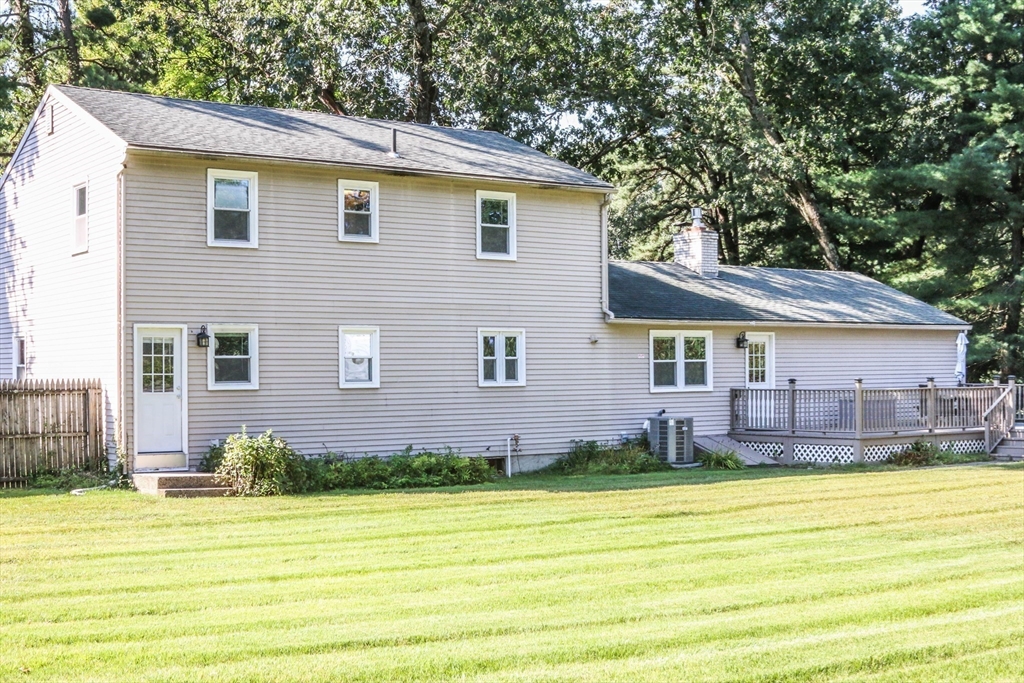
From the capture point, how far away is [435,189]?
1964cm

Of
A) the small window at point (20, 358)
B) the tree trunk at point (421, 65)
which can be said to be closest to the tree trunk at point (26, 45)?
the tree trunk at point (421, 65)

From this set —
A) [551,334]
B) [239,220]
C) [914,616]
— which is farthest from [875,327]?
[914,616]

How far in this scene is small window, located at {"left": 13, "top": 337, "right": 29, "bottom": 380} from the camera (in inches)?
816

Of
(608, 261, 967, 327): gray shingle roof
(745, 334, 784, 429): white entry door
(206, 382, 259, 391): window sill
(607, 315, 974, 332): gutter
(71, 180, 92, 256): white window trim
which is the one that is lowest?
(206, 382, 259, 391): window sill

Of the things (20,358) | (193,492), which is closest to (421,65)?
(20,358)

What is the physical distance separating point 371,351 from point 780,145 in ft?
64.7

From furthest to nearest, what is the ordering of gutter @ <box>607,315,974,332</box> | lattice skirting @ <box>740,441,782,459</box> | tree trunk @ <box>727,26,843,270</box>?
tree trunk @ <box>727,26,843,270</box>
lattice skirting @ <box>740,441,782,459</box>
gutter @ <box>607,315,974,332</box>

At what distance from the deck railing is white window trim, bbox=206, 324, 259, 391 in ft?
34.3

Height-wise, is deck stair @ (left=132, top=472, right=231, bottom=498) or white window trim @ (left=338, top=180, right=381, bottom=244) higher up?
white window trim @ (left=338, top=180, right=381, bottom=244)

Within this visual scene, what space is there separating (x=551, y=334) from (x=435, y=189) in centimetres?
357

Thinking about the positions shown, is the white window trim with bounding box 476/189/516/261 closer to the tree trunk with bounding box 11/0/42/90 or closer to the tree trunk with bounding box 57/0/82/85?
the tree trunk with bounding box 57/0/82/85

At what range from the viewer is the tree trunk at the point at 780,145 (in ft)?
112

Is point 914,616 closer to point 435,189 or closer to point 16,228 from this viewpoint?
point 435,189

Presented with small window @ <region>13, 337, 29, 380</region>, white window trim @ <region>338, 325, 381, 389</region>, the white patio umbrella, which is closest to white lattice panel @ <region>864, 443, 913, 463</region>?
the white patio umbrella
